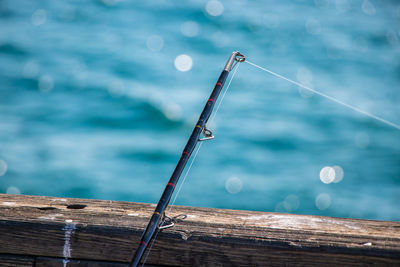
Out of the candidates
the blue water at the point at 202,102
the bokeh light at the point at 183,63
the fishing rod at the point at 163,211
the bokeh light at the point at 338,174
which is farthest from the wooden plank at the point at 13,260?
the bokeh light at the point at 183,63

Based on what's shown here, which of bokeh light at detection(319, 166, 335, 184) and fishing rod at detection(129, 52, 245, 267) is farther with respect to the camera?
bokeh light at detection(319, 166, 335, 184)

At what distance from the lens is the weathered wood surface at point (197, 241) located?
146cm

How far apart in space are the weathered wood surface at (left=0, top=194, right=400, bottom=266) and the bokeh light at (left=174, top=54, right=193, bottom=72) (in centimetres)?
1211

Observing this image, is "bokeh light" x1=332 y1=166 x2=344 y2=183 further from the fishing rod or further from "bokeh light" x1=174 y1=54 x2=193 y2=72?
the fishing rod

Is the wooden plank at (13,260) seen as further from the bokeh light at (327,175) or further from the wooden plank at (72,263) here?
the bokeh light at (327,175)

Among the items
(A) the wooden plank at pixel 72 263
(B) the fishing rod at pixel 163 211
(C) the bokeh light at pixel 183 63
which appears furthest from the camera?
(C) the bokeh light at pixel 183 63

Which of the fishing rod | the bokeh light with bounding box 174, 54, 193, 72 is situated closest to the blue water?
the bokeh light with bounding box 174, 54, 193, 72

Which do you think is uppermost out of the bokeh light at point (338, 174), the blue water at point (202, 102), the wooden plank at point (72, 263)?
the blue water at point (202, 102)

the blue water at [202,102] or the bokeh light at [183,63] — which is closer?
the blue water at [202,102]

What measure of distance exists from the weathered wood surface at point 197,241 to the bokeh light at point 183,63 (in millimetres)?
12113

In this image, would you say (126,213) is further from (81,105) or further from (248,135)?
(81,105)

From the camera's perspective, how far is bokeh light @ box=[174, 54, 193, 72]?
1367 cm

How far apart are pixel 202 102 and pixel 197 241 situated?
9.81 meters

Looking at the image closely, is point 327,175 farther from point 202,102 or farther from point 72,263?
point 72,263
